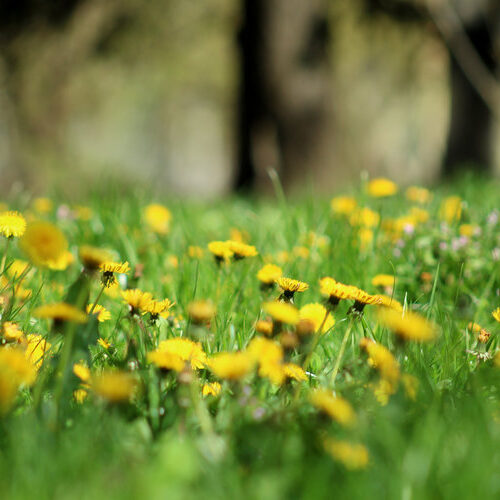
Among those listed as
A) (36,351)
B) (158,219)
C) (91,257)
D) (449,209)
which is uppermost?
(91,257)

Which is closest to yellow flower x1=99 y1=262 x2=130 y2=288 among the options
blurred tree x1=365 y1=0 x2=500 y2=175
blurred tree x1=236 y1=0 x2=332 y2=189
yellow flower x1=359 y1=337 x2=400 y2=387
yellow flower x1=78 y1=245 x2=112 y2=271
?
yellow flower x1=78 y1=245 x2=112 y2=271

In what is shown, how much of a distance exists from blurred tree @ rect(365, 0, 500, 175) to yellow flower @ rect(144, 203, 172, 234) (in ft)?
11.4

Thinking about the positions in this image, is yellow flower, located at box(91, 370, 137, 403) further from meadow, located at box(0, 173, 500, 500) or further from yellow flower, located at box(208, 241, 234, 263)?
yellow flower, located at box(208, 241, 234, 263)

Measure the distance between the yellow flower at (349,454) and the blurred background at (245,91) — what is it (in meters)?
3.69

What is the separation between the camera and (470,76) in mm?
4926

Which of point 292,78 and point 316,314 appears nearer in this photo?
point 316,314

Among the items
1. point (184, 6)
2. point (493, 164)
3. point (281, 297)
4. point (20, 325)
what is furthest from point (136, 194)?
point (184, 6)

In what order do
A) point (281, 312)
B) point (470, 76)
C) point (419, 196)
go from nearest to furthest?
point (281, 312) → point (419, 196) → point (470, 76)

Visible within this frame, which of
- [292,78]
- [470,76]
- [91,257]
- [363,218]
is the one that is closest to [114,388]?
[91,257]

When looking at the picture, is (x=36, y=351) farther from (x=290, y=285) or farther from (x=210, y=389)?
(x=290, y=285)

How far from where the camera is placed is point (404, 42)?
8164mm

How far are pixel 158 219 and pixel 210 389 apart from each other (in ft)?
4.58

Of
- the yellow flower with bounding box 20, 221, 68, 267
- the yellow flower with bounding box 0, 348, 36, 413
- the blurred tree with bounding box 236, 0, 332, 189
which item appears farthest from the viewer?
the blurred tree with bounding box 236, 0, 332, 189

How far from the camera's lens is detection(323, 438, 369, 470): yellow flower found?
69 centimetres
